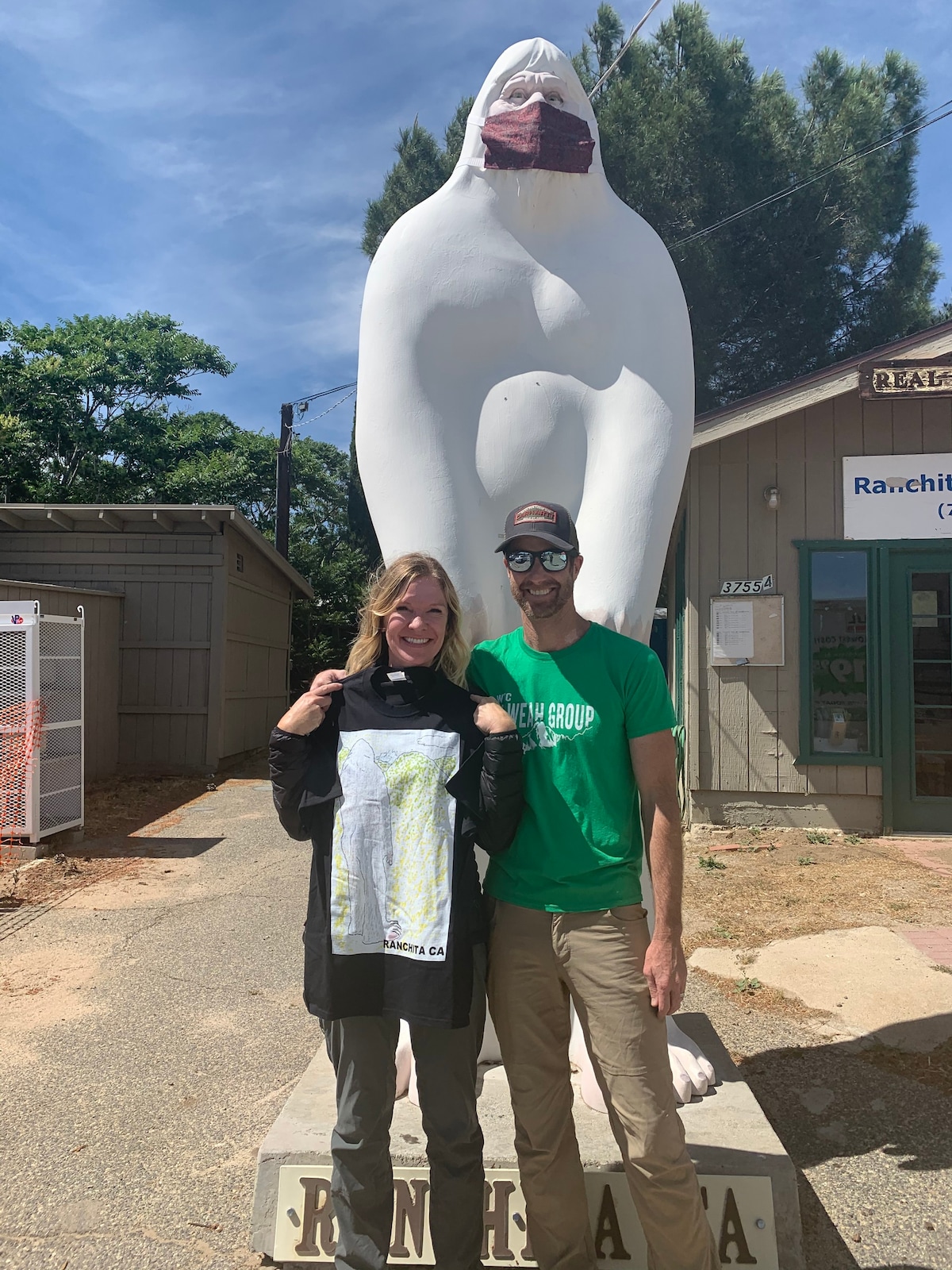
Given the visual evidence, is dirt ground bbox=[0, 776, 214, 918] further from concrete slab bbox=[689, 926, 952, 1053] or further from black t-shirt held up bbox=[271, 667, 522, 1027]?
black t-shirt held up bbox=[271, 667, 522, 1027]

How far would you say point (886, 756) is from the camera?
629 cm

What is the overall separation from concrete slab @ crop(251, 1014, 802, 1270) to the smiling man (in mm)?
315

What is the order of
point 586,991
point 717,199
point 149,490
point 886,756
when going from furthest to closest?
point 149,490 < point 717,199 < point 886,756 < point 586,991

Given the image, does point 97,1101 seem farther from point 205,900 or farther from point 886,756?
point 886,756

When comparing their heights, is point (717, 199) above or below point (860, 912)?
above

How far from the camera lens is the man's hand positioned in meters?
1.51

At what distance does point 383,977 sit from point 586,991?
347 mm

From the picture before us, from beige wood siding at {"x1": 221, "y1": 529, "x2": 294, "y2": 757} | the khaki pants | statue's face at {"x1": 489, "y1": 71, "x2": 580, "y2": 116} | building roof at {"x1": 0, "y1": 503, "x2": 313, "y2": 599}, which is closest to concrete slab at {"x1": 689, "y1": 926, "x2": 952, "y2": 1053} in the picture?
the khaki pants

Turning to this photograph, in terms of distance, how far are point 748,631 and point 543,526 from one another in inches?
205

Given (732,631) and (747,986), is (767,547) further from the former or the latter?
(747,986)

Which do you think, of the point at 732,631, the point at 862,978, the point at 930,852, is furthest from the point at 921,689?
the point at 862,978

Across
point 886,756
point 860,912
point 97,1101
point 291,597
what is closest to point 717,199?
point 291,597

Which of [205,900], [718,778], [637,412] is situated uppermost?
[637,412]

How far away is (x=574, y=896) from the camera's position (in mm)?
1538
